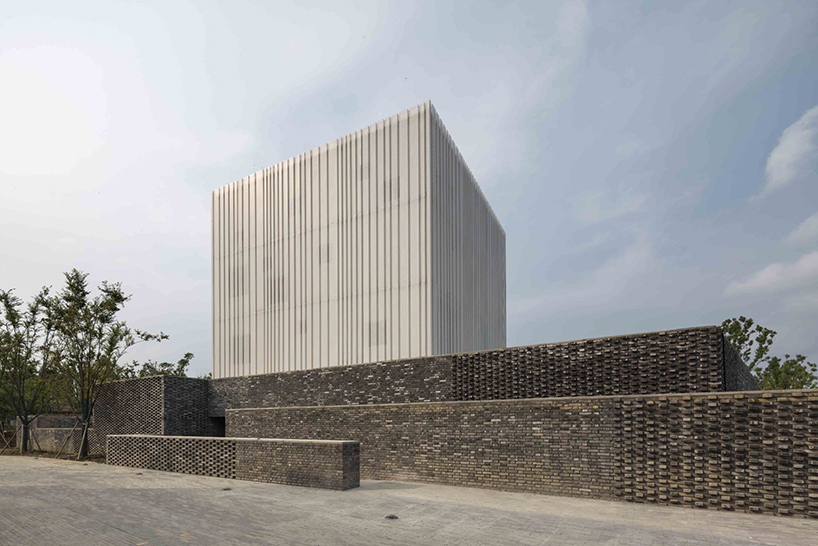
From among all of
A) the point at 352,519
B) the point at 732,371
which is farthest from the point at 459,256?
the point at 352,519

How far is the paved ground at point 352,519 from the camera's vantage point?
7496mm

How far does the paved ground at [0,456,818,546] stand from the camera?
24.6 feet

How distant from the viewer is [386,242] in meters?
23.3

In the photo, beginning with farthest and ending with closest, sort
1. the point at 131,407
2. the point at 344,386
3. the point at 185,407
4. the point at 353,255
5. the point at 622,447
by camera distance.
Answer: the point at 353,255, the point at 131,407, the point at 185,407, the point at 344,386, the point at 622,447

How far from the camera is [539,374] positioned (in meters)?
14.1

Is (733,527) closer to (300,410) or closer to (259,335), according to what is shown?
(300,410)

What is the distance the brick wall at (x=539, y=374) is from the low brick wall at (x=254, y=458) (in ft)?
14.7

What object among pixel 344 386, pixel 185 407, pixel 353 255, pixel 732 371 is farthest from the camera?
pixel 353 255

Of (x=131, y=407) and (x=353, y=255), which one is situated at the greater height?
(x=353, y=255)

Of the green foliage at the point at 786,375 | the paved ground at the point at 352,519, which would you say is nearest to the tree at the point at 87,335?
the paved ground at the point at 352,519

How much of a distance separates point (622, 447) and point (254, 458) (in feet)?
29.2

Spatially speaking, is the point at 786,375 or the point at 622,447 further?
the point at 786,375

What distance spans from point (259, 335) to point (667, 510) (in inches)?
844

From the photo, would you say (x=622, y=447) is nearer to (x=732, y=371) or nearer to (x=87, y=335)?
(x=732, y=371)
